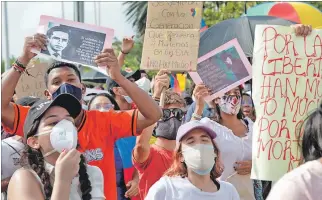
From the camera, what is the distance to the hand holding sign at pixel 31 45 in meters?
4.17

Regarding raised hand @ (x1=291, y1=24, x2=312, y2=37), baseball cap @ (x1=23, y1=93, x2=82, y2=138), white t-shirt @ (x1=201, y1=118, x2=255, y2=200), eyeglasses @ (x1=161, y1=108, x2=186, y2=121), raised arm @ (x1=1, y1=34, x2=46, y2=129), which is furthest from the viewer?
eyeglasses @ (x1=161, y1=108, x2=186, y2=121)

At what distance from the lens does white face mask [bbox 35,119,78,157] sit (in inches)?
125

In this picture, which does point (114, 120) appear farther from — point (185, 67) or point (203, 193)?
point (185, 67)

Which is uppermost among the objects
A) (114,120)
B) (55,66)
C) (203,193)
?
(55,66)

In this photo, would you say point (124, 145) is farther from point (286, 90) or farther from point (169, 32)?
point (286, 90)

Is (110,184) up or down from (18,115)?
down

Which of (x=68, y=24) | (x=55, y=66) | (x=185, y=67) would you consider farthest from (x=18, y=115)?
(x=185, y=67)

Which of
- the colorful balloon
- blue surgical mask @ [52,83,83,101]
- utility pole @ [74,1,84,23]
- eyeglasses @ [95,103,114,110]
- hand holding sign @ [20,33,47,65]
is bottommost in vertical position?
eyeglasses @ [95,103,114,110]

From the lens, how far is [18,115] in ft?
13.2

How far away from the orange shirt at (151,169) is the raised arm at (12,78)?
1512 millimetres

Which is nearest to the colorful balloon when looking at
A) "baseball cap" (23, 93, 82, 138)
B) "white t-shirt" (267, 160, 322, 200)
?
"baseball cap" (23, 93, 82, 138)

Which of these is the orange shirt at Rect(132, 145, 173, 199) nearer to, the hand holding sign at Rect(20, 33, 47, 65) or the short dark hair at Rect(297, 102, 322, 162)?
the hand holding sign at Rect(20, 33, 47, 65)

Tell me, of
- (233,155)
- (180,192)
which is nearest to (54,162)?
(180,192)

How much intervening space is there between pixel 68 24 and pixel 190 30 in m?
1.34
